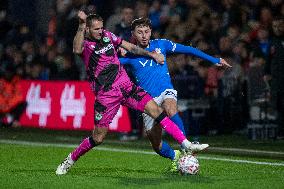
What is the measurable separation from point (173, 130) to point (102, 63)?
1.43 metres

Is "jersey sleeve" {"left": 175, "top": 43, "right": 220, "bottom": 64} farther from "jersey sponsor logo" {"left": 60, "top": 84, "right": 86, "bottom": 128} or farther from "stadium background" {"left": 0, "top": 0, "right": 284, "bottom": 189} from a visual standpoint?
"jersey sponsor logo" {"left": 60, "top": 84, "right": 86, "bottom": 128}

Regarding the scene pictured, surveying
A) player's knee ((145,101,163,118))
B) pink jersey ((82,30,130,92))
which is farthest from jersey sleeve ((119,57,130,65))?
player's knee ((145,101,163,118))

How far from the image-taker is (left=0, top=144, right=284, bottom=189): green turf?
1113 cm

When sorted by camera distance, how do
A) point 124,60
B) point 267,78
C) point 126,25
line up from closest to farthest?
point 124,60
point 267,78
point 126,25

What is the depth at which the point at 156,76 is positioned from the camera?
514 inches

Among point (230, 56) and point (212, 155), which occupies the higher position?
point (230, 56)

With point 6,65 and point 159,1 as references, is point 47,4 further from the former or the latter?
point 159,1

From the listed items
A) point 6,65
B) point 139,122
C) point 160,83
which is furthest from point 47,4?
point 160,83

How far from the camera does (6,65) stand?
81.5 feet

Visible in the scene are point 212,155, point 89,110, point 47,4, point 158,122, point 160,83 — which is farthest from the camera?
point 47,4

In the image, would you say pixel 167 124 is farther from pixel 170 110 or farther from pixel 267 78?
pixel 267 78

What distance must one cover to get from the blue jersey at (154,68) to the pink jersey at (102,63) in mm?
756

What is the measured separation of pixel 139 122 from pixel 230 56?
2.66 m

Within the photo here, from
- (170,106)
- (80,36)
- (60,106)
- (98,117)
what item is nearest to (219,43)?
(60,106)
